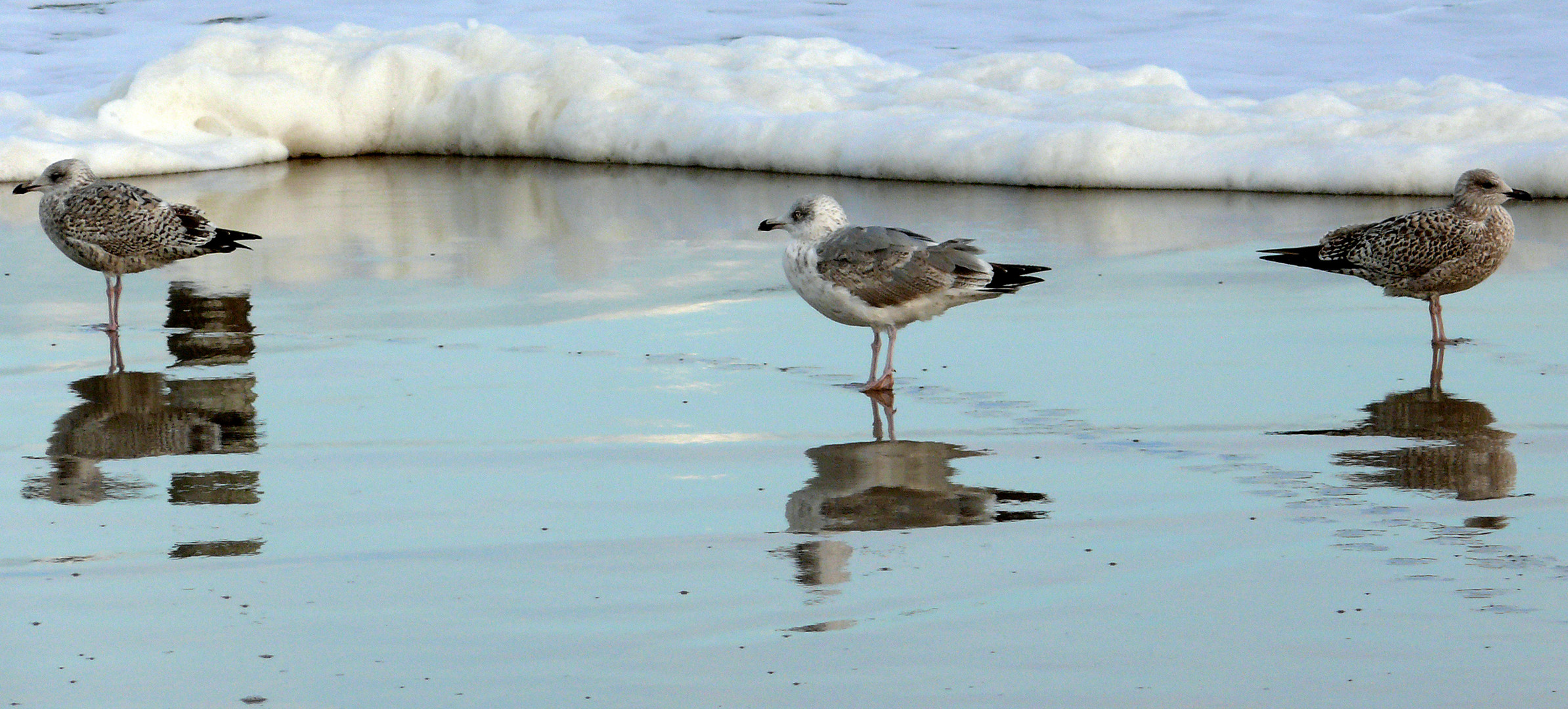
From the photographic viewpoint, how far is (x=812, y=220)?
762 centimetres

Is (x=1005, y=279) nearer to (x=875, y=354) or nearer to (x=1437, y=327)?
(x=875, y=354)

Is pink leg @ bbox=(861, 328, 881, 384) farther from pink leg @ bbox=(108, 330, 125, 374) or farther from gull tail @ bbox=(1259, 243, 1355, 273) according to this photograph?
pink leg @ bbox=(108, 330, 125, 374)

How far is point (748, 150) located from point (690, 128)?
78 centimetres

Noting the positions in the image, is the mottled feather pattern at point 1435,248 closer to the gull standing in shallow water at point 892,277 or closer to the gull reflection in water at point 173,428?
the gull standing in shallow water at point 892,277

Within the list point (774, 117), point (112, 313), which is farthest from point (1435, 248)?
point (774, 117)

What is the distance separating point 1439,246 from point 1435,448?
7.57ft

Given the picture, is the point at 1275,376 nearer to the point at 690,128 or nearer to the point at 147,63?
the point at 690,128

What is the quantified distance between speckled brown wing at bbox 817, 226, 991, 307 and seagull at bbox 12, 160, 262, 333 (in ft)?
11.6

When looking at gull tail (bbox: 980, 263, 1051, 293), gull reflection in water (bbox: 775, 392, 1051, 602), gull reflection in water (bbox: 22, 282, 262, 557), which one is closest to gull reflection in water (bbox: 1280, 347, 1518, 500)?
gull reflection in water (bbox: 775, 392, 1051, 602)

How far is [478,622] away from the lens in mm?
4301

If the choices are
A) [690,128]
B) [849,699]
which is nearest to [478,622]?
[849,699]

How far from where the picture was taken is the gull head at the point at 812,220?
7.61 meters

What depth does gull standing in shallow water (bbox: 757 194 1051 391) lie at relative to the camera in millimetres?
7277

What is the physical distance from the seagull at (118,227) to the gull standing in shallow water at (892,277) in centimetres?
338
